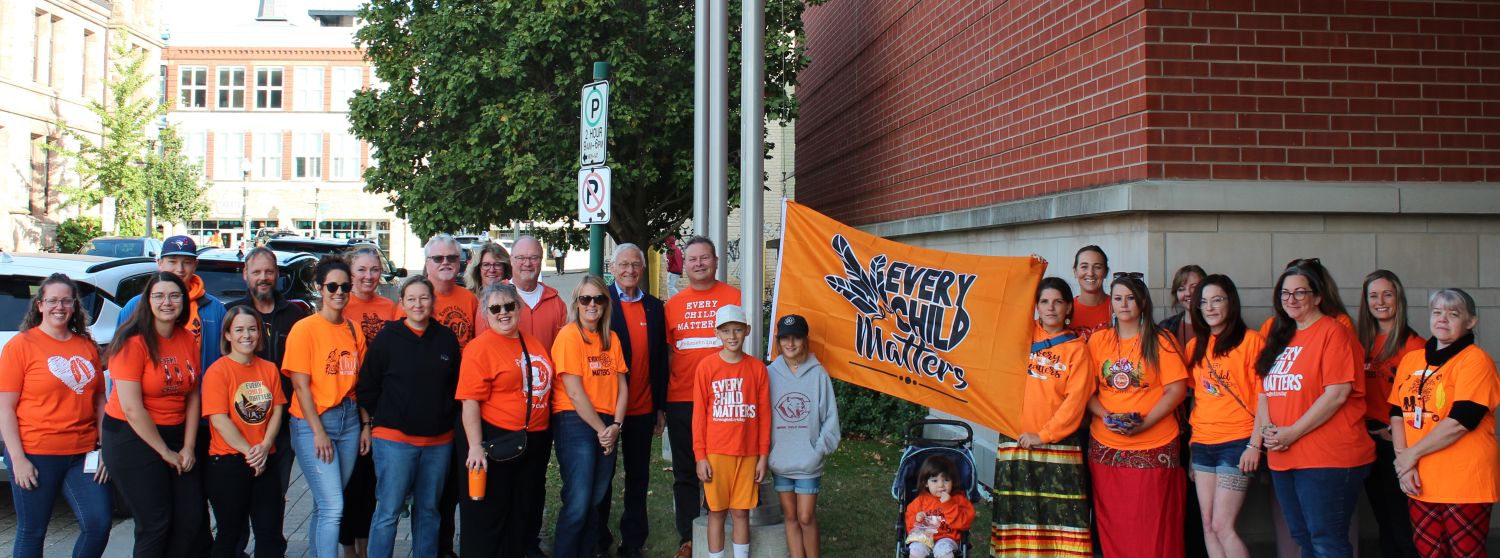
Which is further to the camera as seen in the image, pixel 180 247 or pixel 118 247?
pixel 118 247

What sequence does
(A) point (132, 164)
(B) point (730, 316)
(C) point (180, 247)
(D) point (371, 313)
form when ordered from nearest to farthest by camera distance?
1. (B) point (730, 316)
2. (D) point (371, 313)
3. (C) point (180, 247)
4. (A) point (132, 164)

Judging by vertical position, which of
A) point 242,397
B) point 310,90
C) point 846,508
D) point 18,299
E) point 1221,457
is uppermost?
point 310,90

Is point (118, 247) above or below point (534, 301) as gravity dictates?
above

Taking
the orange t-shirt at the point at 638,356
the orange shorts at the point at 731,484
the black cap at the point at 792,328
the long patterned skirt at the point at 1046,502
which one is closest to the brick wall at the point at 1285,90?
the long patterned skirt at the point at 1046,502

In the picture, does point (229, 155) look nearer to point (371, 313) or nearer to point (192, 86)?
point (192, 86)

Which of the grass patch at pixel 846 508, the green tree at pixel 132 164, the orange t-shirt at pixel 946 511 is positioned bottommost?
the grass patch at pixel 846 508

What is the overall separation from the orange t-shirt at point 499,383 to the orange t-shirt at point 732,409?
33.3 inches

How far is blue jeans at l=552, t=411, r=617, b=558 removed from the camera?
6012mm

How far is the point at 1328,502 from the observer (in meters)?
5.13

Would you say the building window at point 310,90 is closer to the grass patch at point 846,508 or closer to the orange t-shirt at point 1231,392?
the grass patch at point 846,508

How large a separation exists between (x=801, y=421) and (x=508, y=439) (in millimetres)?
1537

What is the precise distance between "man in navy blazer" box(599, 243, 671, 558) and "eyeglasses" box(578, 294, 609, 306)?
434mm

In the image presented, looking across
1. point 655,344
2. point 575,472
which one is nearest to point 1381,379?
point 655,344

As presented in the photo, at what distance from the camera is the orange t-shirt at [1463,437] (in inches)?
192
